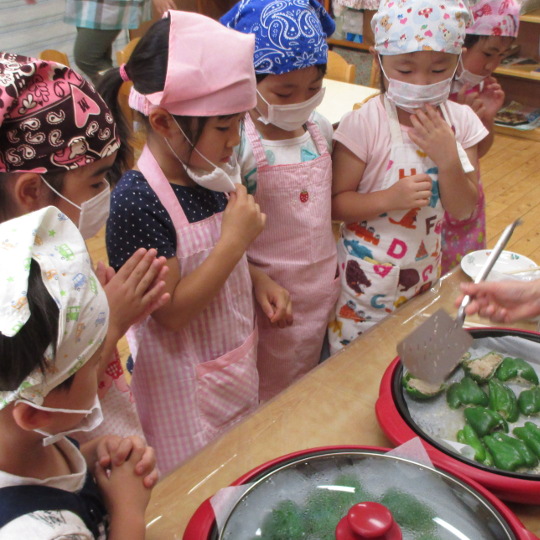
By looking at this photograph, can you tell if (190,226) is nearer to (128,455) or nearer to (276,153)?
(276,153)

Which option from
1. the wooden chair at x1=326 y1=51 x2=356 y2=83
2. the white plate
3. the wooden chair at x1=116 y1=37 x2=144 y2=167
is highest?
the wooden chair at x1=116 y1=37 x2=144 y2=167

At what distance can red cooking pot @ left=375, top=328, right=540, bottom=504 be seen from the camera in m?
0.80

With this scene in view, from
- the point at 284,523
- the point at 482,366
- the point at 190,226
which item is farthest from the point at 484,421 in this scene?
the point at 190,226

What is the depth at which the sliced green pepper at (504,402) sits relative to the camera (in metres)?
0.92

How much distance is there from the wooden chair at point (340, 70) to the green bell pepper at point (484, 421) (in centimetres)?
237

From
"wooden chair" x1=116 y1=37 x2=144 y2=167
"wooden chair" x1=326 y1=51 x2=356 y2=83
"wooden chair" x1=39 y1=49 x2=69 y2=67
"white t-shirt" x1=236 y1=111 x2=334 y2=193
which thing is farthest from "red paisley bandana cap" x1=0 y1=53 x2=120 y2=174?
"wooden chair" x1=326 y1=51 x2=356 y2=83

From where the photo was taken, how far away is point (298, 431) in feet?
3.16

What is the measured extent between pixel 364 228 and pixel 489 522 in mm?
878

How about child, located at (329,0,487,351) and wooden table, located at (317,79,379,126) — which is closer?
child, located at (329,0,487,351)

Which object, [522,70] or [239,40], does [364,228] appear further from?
[522,70]

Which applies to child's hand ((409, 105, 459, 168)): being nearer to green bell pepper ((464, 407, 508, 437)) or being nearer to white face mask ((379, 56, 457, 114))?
white face mask ((379, 56, 457, 114))

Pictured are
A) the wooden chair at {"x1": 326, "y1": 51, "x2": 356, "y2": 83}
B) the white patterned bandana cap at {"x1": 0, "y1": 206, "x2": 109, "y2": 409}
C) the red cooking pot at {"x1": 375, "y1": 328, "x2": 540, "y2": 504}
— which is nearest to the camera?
the white patterned bandana cap at {"x1": 0, "y1": 206, "x2": 109, "y2": 409}

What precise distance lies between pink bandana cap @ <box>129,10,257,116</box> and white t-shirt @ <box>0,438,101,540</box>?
65cm

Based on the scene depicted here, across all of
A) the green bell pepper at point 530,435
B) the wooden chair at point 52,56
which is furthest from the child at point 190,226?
the wooden chair at point 52,56
